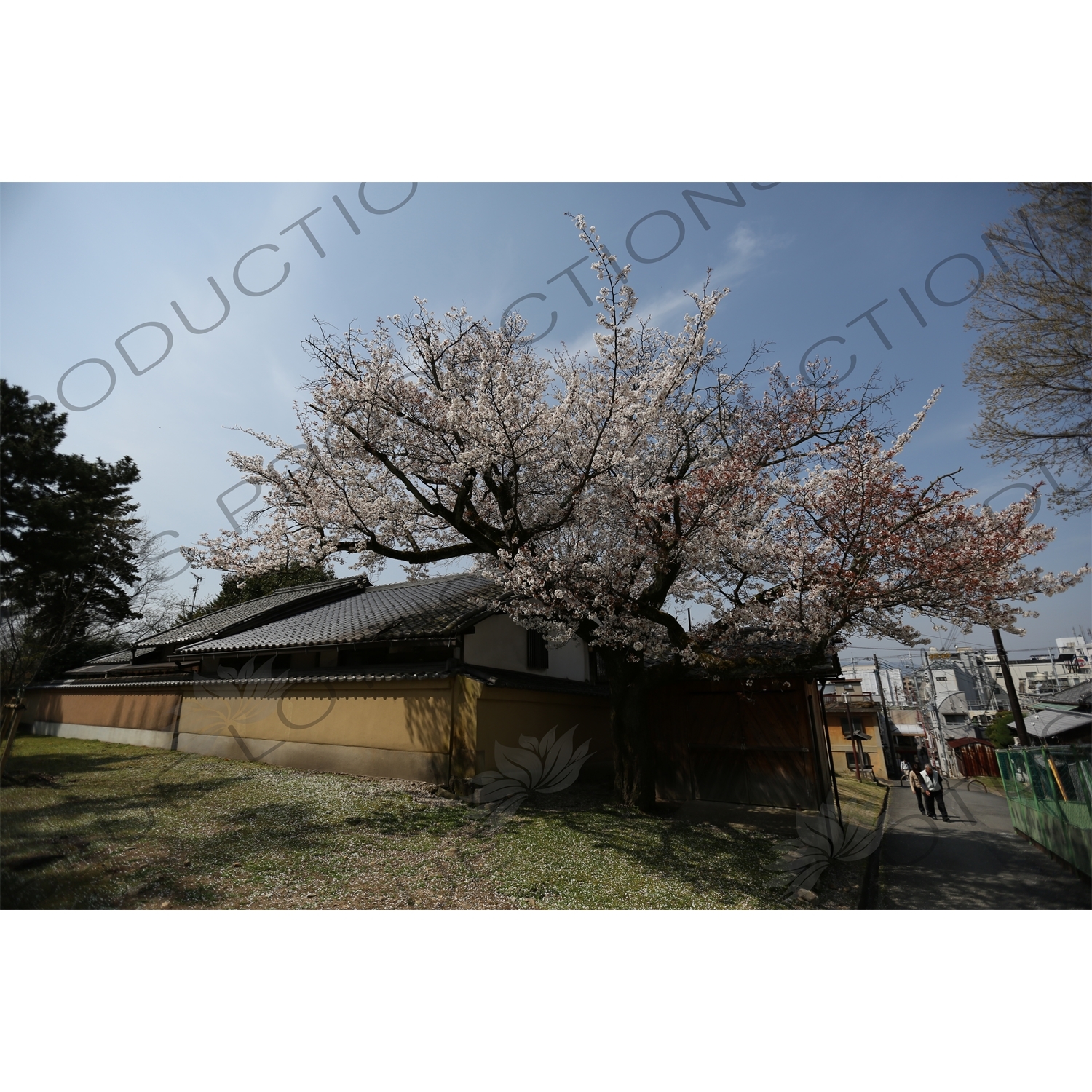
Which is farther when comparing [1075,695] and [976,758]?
[976,758]

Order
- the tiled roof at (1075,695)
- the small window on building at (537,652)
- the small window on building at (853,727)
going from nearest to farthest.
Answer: the tiled roof at (1075,695) → the small window on building at (537,652) → the small window on building at (853,727)

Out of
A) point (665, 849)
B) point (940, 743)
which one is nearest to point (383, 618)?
point (665, 849)

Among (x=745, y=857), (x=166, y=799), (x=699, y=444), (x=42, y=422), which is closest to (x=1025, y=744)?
(x=745, y=857)

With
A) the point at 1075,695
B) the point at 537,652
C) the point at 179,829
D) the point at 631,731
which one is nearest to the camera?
the point at 1075,695

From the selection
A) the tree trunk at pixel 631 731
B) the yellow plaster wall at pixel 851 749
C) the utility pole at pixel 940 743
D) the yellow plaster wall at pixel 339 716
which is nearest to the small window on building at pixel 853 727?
the yellow plaster wall at pixel 851 749

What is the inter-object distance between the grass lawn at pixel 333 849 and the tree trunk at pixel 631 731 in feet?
1.54

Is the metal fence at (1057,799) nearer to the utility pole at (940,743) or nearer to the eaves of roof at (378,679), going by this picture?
the eaves of roof at (378,679)

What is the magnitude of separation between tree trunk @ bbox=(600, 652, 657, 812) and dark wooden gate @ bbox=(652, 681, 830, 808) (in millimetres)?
1535

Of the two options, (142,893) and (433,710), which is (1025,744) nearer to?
(433,710)

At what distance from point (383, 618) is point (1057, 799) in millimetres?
11187

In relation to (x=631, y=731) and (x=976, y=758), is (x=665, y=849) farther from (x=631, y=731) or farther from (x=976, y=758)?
(x=976, y=758)
